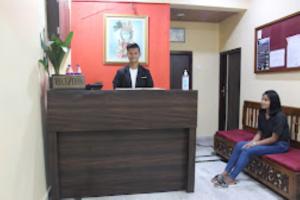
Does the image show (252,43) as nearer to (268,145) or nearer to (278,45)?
(278,45)

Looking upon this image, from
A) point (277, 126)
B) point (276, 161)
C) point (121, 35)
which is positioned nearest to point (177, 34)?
point (121, 35)

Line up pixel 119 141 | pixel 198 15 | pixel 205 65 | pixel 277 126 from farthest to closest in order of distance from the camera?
pixel 205 65 < pixel 198 15 < pixel 277 126 < pixel 119 141

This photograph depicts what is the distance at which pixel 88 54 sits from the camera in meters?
3.99

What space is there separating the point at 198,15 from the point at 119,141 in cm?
329

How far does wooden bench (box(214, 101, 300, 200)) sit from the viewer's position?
2.60 meters

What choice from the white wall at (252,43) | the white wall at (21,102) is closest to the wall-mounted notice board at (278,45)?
the white wall at (252,43)

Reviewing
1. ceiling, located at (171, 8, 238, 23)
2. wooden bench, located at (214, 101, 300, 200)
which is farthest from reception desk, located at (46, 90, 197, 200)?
ceiling, located at (171, 8, 238, 23)

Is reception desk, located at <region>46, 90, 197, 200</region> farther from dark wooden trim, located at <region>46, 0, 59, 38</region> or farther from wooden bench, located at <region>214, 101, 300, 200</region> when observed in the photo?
wooden bench, located at <region>214, 101, 300, 200</region>

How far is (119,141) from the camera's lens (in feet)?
8.76

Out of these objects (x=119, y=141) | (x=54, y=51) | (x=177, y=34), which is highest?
(x=177, y=34)

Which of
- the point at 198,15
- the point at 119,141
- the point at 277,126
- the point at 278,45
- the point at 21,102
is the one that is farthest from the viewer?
the point at 198,15

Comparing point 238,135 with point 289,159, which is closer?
point 289,159

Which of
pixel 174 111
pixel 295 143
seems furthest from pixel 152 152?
pixel 295 143

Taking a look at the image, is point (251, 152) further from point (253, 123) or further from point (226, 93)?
point (226, 93)
